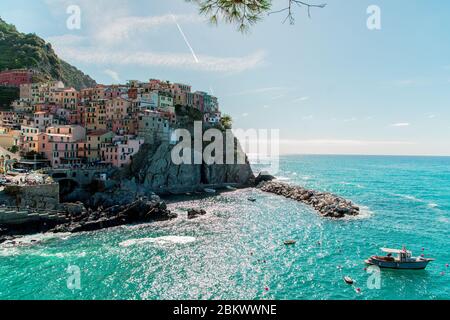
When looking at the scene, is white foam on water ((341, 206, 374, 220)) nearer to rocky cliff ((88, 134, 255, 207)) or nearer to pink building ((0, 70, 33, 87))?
rocky cliff ((88, 134, 255, 207))

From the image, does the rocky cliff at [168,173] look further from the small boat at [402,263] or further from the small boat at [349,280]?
the small boat at [402,263]

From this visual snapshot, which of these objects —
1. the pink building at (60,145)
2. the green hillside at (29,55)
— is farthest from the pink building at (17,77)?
the pink building at (60,145)

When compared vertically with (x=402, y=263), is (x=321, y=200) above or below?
above

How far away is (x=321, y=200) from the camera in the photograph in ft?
217

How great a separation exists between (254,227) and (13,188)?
36934mm

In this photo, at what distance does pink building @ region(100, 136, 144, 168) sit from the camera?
73.2 meters

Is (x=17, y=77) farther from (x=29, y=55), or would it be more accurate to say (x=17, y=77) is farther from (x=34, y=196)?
(x=34, y=196)

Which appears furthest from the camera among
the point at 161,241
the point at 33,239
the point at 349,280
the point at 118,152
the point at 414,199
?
the point at 414,199

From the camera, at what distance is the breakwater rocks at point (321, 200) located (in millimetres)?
57600

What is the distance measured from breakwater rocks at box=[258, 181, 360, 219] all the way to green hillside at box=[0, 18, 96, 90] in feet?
315

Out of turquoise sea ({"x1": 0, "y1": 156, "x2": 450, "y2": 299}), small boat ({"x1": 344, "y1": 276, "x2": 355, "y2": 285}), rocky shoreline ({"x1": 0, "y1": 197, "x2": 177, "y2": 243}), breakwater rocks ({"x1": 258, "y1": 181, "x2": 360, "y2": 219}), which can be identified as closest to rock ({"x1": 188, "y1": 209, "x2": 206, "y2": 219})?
turquoise sea ({"x1": 0, "y1": 156, "x2": 450, "y2": 299})

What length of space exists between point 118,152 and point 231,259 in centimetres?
4727

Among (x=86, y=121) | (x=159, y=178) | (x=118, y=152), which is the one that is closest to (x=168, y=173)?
(x=159, y=178)
